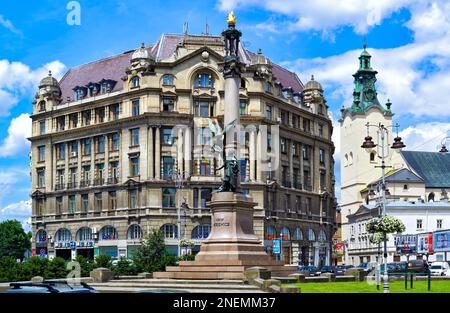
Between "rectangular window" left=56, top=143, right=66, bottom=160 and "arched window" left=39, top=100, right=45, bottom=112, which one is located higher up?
"arched window" left=39, top=100, right=45, bottom=112

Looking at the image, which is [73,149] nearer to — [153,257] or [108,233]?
[108,233]

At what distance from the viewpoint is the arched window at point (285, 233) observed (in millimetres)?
97250

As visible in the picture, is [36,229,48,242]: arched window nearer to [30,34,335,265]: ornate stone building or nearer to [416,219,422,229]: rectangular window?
[30,34,335,265]: ornate stone building

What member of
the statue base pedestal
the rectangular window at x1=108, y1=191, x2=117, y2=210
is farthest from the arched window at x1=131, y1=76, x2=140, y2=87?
the statue base pedestal

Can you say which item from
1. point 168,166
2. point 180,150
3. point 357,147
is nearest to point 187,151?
point 180,150

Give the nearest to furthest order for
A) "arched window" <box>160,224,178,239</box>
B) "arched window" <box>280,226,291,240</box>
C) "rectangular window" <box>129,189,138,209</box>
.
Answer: "arched window" <box>160,224,178,239</box>
"rectangular window" <box>129,189,138,209</box>
"arched window" <box>280,226,291,240</box>

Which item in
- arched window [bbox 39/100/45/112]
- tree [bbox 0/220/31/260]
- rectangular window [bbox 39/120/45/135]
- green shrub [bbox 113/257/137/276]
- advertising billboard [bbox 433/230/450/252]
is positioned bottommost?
tree [bbox 0/220/31/260]

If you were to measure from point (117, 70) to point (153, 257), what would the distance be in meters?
45.5

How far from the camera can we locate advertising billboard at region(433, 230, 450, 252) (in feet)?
200

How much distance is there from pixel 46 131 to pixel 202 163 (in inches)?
961

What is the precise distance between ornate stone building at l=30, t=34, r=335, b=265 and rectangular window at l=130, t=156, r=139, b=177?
127 millimetres

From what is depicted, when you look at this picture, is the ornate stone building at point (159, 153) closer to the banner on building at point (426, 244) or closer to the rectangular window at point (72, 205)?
the rectangular window at point (72, 205)

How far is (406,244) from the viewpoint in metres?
93.4
